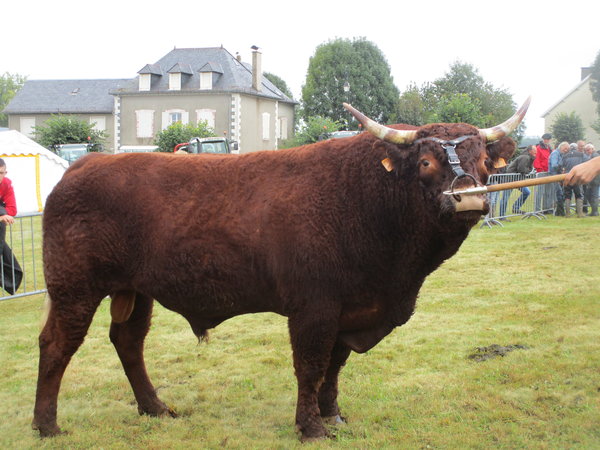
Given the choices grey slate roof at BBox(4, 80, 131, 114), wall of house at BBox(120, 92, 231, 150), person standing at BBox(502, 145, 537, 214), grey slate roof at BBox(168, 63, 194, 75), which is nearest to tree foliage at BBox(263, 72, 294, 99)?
grey slate roof at BBox(4, 80, 131, 114)

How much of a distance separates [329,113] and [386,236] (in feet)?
174

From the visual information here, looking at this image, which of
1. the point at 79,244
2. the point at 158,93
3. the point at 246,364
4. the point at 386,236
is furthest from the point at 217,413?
the point at 158,93

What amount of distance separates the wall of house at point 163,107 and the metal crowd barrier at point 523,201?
28873 millimetres

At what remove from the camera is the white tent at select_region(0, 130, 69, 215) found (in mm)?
17266

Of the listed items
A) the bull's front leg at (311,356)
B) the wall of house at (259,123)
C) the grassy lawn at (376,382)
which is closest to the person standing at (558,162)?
the grassy lawn at (376,382)

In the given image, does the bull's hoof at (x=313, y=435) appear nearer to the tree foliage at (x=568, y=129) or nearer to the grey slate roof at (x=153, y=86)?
the tree foliage at (x=568, y=129)

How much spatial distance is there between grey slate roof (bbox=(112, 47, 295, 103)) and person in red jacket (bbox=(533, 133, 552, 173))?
28.1 metres

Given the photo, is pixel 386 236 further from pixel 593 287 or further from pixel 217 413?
pixel 593 287

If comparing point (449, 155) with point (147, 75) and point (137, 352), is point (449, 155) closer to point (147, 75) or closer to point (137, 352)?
point (137, 352)

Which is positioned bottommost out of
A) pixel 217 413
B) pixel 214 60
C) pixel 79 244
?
pixel 217 413

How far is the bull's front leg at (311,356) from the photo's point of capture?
3.75m

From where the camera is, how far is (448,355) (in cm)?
559

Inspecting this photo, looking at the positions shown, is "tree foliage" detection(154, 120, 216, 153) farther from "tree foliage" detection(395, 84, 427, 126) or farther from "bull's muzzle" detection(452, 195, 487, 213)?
"bull's muzzle" detection(452, 195, 487, 213)

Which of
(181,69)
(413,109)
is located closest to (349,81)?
(413,109)
